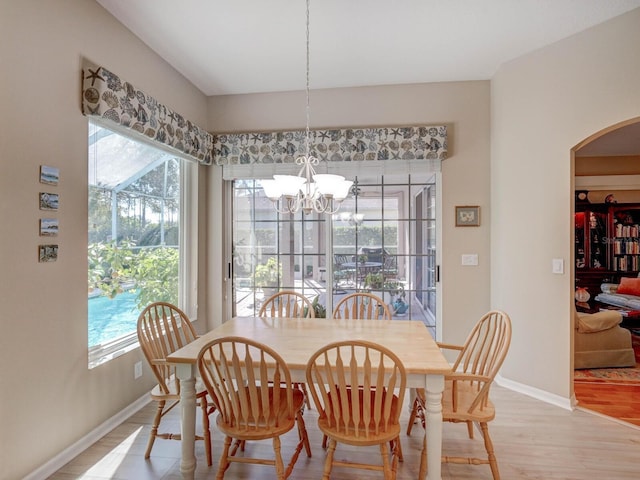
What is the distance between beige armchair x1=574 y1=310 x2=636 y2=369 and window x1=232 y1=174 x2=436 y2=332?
1394mm

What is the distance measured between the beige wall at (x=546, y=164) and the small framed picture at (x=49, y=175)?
338 centimetres

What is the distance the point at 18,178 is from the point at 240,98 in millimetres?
2383

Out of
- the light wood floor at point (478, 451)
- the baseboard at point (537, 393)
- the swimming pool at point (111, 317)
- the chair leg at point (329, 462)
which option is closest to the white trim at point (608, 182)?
the baseboard at point (537, 393)

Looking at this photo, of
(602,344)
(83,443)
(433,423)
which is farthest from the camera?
(602,344)

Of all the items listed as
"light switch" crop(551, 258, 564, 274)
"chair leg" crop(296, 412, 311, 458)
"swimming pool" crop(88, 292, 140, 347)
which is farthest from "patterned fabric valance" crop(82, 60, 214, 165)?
"light switch" crop(551, 258, 564, 274)

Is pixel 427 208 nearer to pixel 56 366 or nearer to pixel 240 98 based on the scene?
pixel 240 98

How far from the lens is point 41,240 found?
1.92 meters

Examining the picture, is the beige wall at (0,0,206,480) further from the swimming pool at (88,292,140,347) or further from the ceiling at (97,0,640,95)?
the ceiling at (97,0,640,95)

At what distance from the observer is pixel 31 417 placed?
6.09 feet

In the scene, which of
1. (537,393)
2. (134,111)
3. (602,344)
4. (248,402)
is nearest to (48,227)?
(134,111)

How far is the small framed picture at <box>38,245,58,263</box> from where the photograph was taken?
1.91 meters

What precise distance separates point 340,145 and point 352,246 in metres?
1.03

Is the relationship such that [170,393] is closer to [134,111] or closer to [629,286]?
[134,111]

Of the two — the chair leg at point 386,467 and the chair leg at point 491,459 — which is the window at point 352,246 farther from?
the chair leg at point 386,467
